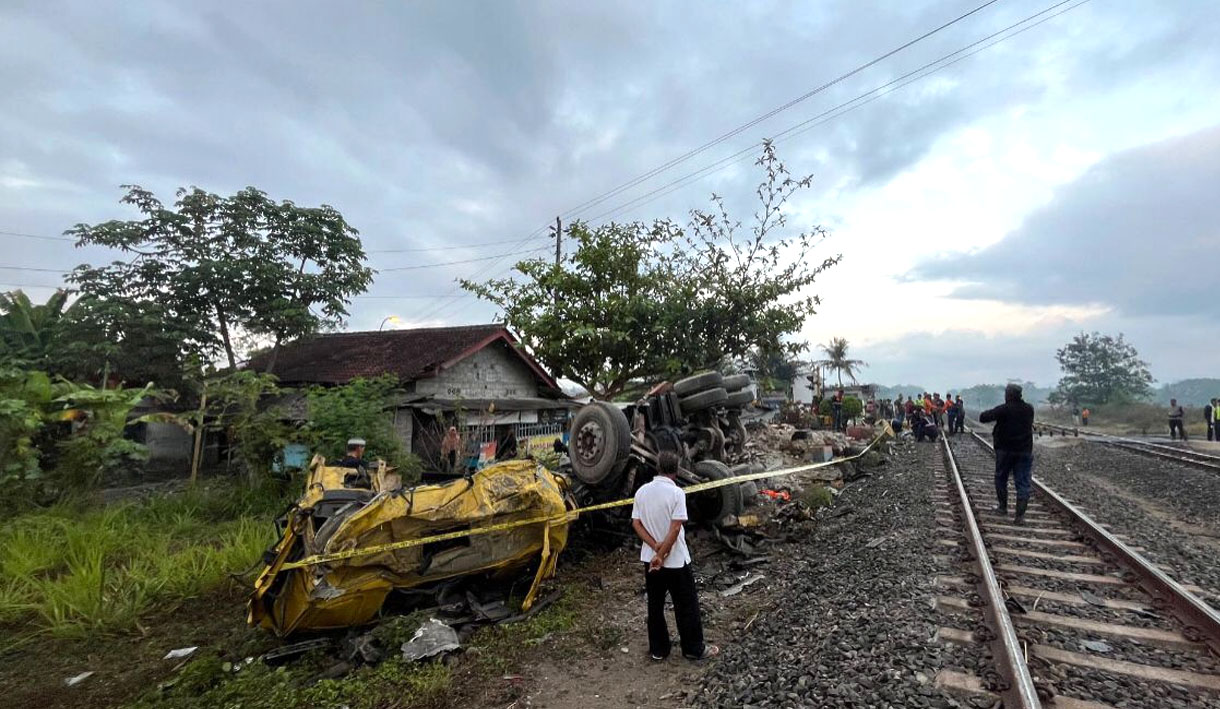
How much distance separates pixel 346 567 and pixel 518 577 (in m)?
1.76

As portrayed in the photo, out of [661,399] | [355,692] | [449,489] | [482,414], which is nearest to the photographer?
[355,692]

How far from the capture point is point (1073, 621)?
383cm

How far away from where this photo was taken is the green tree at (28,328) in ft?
43.8

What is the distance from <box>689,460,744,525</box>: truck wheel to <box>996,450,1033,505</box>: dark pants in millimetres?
3332

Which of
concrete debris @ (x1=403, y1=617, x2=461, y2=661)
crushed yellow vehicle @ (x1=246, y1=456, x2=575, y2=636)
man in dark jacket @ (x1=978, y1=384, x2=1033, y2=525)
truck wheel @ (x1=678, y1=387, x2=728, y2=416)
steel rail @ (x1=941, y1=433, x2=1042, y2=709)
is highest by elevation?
truck wheel @ (x1=678, y1=387, x2=728, y2=416)

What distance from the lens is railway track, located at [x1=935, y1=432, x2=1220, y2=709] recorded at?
9.64ft

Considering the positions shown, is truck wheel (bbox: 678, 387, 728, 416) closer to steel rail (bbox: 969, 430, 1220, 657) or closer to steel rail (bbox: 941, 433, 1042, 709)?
steel rail (bbox: 941, 433, 1042, 709)

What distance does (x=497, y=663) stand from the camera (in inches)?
A: 160

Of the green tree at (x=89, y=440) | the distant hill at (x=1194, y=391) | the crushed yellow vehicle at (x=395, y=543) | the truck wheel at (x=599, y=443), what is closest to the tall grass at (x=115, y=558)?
the green tree at (x=89, y=440)

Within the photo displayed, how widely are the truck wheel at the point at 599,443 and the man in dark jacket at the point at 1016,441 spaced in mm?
4266

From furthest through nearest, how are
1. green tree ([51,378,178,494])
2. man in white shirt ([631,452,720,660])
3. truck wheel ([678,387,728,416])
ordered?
1. green tree ([51,378,178,494])
2. truck wheel ([678,387,728,416])
3. man in white shirt ([631,452,720,660])

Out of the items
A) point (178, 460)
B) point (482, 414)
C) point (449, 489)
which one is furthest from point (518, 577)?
point (178, 460)

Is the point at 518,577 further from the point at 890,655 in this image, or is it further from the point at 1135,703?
the point at 1135,703

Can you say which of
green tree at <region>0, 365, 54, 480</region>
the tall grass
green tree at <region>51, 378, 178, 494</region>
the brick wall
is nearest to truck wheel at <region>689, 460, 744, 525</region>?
the tall grass
